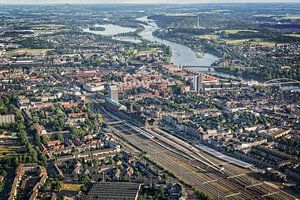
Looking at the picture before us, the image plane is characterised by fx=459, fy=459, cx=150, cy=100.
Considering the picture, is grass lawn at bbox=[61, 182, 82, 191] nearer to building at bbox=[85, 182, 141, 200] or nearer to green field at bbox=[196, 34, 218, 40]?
building at bbox=[85, 182, 141, 200]

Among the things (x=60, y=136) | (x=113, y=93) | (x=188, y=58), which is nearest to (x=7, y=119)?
(x=60, y=136)

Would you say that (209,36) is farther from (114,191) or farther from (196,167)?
(114,191)

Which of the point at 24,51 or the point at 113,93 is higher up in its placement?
the point at 113,93

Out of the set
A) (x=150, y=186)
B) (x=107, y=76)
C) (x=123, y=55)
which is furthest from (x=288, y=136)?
(x=123, y=55)

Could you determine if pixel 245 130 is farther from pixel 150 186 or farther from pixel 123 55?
pixel 123 55

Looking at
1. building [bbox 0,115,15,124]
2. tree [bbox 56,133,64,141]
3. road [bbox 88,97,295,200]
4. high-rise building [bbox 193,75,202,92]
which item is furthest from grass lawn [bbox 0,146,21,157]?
high-rise building [bbox 193,75,202,92]

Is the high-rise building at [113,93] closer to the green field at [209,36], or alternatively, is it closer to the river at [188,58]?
the river at [188,58]
